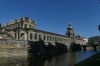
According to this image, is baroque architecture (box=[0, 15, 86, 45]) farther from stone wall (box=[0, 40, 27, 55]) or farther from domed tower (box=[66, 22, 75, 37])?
domed tower (box=[66, 22, 75, 37])

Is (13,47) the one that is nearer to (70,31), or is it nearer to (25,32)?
(25,32)

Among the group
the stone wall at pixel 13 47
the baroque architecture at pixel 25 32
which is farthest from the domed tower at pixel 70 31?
the stone wall at pixel 13 47

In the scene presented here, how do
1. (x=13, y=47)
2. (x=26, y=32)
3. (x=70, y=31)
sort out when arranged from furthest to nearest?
(x=70, y=31) → (x=26, y=32) → (x=13, y=47)

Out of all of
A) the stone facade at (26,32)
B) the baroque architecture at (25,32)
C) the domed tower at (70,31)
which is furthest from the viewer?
the domed tower at (70,31)

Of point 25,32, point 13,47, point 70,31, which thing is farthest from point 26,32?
point 70,31

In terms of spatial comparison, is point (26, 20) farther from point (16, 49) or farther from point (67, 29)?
point (67, 29)

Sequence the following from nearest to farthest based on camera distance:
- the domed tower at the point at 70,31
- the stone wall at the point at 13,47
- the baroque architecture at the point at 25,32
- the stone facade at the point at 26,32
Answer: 1. the stone wall at the point at 13,47
2. the baroque architecture at the point at 25,32
3. the stone facade at the point at 26,32
4. the domed tower at the point at 70,31

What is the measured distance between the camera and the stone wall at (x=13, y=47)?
40281mm

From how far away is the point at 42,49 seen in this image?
5259 centimetres

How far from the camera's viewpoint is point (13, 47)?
4272cm

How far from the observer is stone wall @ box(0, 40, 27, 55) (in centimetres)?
4028

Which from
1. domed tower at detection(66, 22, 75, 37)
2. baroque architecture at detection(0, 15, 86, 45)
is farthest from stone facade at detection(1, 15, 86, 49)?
domed tower at detection(66, 22, 75, 37)

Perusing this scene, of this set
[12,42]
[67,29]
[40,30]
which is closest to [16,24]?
[40,30]

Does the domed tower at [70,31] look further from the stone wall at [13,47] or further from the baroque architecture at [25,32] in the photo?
the stone wall at [13,47]
